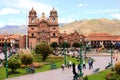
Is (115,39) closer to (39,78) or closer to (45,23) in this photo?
(45,23)

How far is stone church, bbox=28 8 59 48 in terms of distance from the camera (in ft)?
414

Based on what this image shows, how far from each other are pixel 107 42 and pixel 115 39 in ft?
10.5

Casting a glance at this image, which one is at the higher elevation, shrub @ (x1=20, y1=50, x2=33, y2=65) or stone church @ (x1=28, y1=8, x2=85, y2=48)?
stone church @ (x1=28, y1=8, x2=85, y2=48)

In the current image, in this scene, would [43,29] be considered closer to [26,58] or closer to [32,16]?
[32,16]

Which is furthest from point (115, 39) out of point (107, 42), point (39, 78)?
point (39, 78)

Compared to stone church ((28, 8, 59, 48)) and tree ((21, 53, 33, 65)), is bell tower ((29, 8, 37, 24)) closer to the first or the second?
stone church ((28, 8, 59, 48))

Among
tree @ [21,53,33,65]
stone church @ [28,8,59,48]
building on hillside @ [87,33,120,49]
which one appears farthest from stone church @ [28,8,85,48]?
tree @ [21,53,33,65]

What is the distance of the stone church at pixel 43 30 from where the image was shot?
12619cm

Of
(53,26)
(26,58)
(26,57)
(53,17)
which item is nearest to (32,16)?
(53,17)

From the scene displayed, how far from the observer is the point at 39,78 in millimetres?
34906

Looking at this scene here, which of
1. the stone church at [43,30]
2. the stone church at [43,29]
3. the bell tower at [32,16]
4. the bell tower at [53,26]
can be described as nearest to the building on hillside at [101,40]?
the stone church at [43,29]

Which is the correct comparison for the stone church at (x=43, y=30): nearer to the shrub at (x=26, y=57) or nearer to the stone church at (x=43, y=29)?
the stone church at (x=43, y=29)

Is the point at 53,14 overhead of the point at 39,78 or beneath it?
overhead

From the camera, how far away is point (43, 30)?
127 meters
